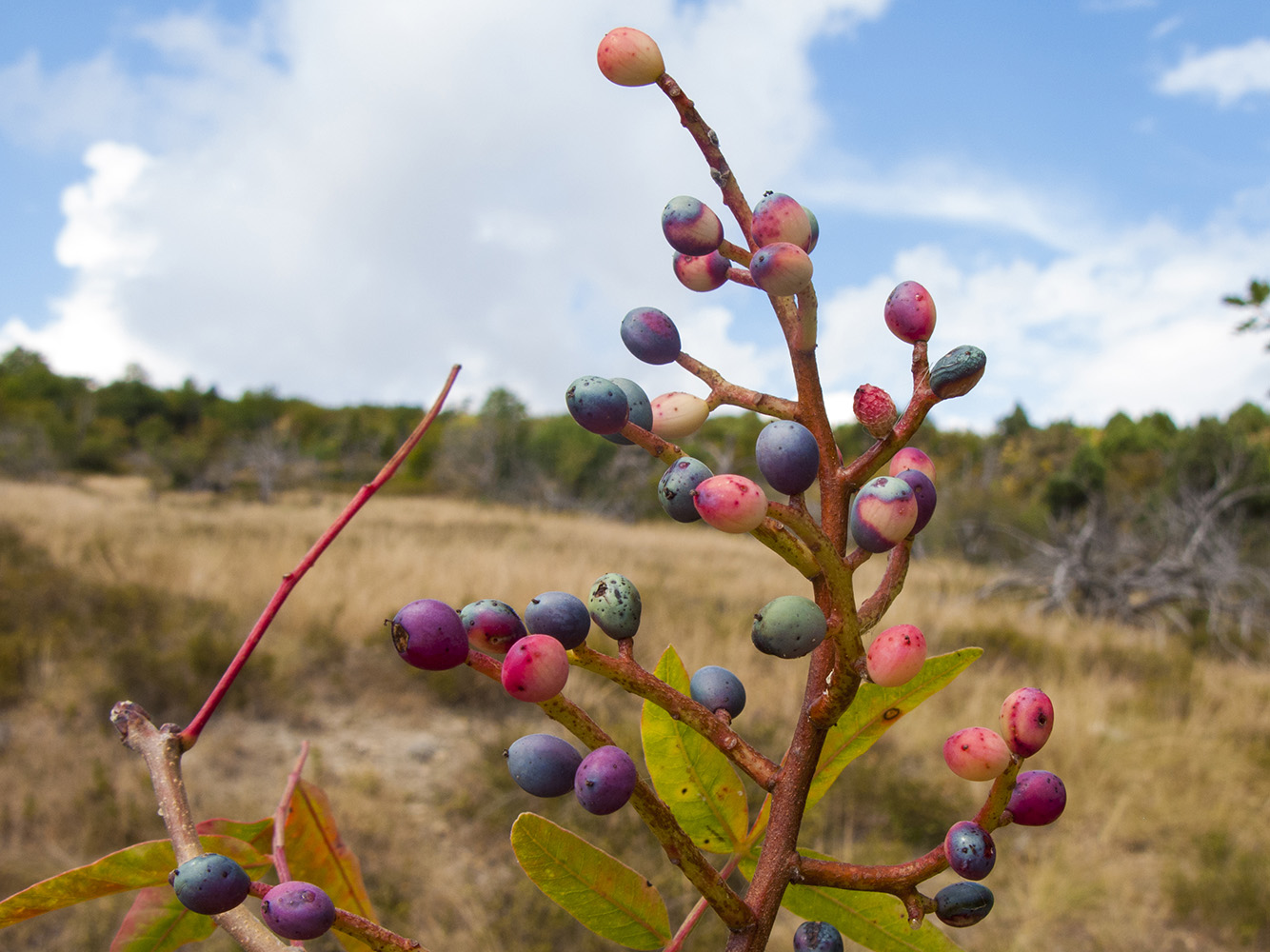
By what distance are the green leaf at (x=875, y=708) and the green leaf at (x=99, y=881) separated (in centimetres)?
39

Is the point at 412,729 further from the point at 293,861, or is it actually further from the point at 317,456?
the point at 317,456

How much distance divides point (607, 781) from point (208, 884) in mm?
186

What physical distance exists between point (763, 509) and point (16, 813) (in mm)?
5110

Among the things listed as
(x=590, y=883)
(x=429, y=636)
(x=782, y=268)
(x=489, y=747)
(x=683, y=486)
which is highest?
Result: (x=782, y=268)

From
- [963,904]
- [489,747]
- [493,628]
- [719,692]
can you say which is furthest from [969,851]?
[489,747]

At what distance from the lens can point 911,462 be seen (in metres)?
0.45

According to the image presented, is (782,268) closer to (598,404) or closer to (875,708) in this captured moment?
(598,404)

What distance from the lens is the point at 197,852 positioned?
39cm

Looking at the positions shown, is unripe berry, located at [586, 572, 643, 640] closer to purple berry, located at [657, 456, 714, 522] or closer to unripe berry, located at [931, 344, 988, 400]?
purple berry, located at [657, 456, 714, 522]

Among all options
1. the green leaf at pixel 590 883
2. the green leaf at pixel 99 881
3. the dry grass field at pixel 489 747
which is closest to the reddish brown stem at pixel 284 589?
the green leaf at pixel 99 881

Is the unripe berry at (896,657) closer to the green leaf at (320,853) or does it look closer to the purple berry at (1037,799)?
the purple berry at (1037,799)

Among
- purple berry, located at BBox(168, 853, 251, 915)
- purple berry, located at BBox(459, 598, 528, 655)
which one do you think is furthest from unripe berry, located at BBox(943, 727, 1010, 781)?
purple berry, located at BBox(168, 853, 251, 915)

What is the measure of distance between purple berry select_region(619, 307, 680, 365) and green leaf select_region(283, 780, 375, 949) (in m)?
0.42

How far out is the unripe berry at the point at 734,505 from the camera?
341mm
